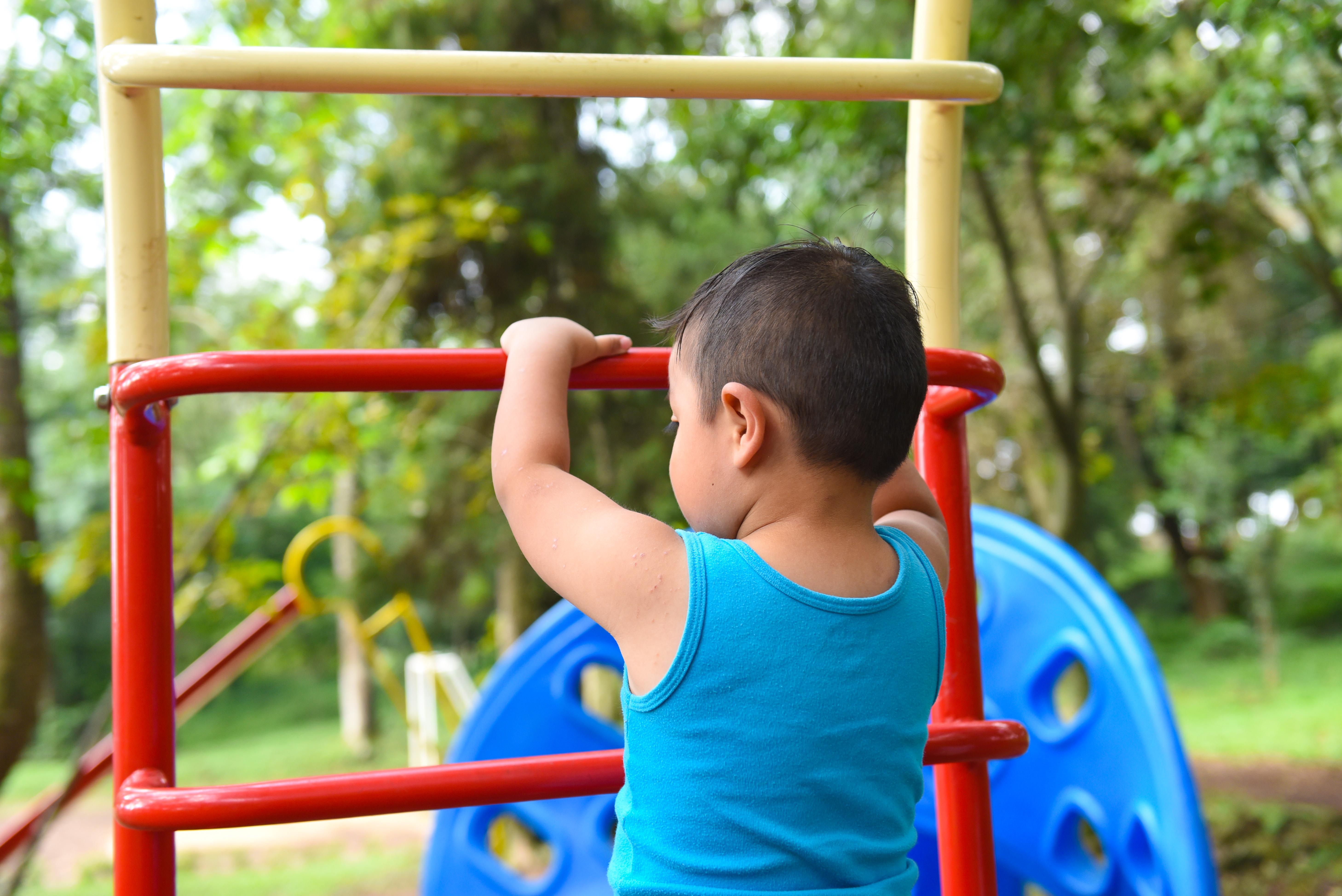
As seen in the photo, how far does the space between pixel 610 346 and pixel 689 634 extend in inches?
13.2

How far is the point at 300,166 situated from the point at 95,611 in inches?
507

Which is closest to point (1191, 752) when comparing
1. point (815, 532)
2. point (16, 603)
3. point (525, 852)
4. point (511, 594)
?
point (525, 852)

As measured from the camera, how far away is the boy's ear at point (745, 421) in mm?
762

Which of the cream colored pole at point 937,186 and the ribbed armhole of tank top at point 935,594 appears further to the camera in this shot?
the cream colored pole at point 937,186

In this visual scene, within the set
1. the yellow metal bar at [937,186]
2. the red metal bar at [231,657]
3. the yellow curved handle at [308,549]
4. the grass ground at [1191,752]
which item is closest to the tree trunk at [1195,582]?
the grass ground at [1191,752]

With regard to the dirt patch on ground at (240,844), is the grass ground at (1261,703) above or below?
above

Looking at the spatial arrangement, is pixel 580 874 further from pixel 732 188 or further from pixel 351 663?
pixel 351 663

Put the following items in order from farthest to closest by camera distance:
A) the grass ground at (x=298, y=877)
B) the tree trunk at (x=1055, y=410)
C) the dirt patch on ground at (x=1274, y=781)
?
the grass ground at (x=298, y=877) < the dirt patch on ground at (x=1274, y=781) < the tree trunk at (x=1055, y=410)

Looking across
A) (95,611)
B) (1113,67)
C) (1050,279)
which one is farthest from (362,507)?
(95,611)

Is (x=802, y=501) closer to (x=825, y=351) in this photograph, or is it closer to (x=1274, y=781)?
(x=825, y=351)

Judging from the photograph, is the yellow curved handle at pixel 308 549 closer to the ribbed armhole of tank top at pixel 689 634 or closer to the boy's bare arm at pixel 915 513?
the boy's bare arm at pixel 915 513

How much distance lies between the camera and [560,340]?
92 cm

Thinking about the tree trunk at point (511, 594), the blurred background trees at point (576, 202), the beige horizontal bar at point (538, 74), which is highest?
the blurred background trees at point (576, 202)

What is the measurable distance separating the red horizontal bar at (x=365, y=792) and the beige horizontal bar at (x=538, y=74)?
2.04 feet
